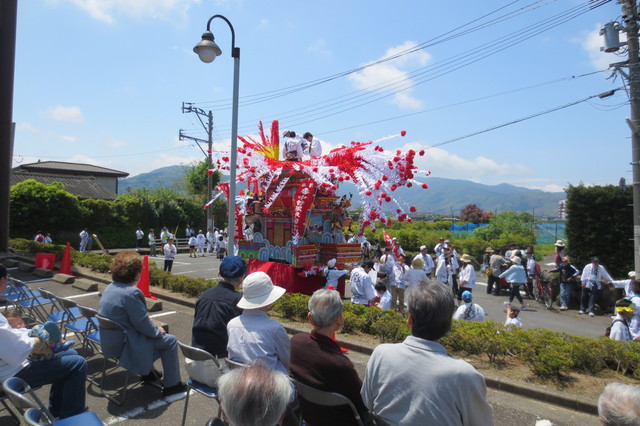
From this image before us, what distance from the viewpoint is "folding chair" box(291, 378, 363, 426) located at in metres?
2.52

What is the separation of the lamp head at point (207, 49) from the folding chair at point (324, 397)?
19.7 ft

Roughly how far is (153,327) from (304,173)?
17.5ft


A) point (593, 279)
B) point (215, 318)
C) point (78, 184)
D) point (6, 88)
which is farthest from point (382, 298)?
point (78, 184)

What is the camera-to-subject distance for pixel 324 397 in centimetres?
257

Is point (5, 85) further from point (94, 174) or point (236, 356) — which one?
point (94, 174)

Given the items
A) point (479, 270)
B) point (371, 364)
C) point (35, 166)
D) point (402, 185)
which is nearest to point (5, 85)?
point (402, 185)

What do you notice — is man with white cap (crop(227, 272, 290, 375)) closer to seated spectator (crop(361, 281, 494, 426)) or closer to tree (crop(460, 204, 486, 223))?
seated spectator (crop(361, 281, 494, 426))

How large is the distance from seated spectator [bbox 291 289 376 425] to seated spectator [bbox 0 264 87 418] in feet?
7.30

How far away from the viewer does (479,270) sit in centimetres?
1925

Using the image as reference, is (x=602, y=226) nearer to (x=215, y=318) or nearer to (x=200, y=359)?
(x=215, y=318)

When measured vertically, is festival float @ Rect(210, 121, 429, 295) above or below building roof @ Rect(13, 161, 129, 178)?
below

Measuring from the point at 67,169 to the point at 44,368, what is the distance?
→ 4213cm

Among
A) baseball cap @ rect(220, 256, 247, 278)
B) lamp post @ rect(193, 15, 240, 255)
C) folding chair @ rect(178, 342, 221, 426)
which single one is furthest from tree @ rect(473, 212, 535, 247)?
folding chair @ rect(178, 342, 221, 426)

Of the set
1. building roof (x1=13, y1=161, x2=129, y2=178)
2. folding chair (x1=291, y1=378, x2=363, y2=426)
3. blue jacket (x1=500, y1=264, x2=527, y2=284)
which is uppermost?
building roof (x1=13, y1=161, x2=129, y2=178)
